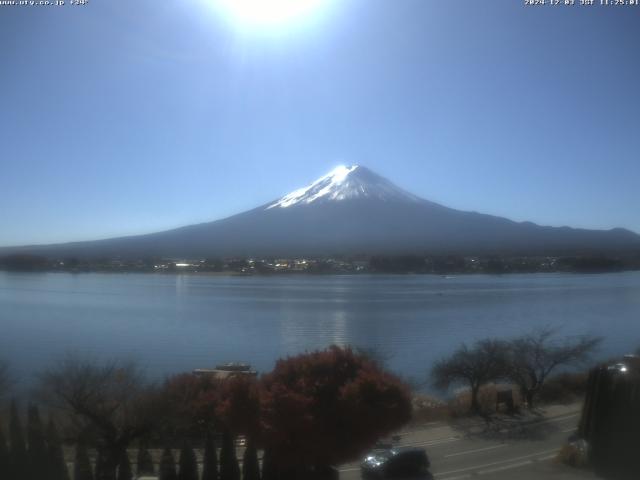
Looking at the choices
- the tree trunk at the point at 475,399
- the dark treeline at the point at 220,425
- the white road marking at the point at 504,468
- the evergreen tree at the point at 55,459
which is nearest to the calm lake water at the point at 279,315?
the tree trunk at the point at 475,399

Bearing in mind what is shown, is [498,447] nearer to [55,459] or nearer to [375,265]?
[55,459]

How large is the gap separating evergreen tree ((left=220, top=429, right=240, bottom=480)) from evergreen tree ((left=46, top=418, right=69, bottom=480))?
1179 millimetres

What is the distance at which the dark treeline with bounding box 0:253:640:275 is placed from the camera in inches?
875

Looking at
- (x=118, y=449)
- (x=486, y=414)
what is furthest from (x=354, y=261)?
(x=118, y=449)

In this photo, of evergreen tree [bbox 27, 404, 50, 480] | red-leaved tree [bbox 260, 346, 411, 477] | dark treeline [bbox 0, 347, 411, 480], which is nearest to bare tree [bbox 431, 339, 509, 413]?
red-leaved tree [bbox 260, 346, 411, 477]

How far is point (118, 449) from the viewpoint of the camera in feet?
17.0

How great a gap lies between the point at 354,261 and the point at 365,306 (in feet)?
29.1

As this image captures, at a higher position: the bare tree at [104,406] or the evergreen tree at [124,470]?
the bare tree at [104,406]

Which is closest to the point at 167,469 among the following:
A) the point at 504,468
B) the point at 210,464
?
the point at 210,464

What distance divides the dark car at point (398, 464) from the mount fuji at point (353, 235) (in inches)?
856

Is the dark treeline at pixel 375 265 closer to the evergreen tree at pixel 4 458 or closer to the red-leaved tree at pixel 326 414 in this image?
the evergreen tree at pixel 4 458

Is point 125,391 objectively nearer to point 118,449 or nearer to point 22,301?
point 118,449

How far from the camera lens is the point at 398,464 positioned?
16.3ft

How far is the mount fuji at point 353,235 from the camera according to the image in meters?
29.2
